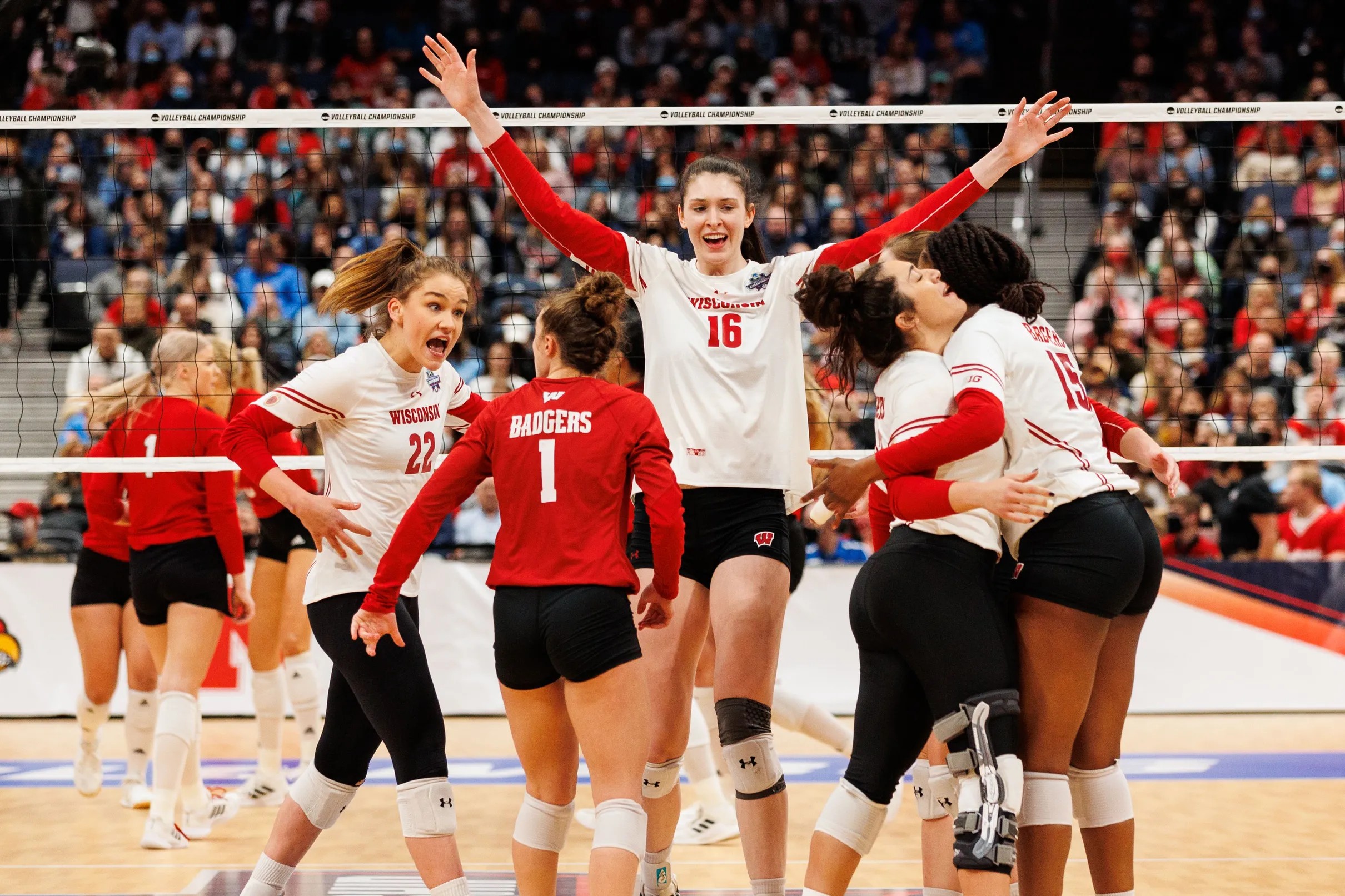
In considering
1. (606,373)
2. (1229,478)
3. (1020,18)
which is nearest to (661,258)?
(606,373)

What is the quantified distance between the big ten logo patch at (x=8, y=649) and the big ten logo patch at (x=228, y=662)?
49.8 inches

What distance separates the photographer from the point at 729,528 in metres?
4.30

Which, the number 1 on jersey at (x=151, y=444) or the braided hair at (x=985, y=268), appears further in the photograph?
the number 1 on jersey at (x=151, y=444)

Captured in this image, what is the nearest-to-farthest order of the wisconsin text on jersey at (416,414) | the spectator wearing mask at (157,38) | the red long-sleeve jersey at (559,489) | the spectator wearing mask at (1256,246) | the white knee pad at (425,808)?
the red long-sleeve jersey at (559,489)
the white knee pad at (425,808)
the wisconsin text on jersey at (416,414)
the spectator wearing mask at (1256,246)
the spectator wearing mask at (157,38)

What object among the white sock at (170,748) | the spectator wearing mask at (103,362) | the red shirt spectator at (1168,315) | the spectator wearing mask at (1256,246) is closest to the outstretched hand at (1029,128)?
the white sock at (170,748)

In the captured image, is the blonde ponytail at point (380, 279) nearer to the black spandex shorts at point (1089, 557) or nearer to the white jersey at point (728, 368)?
the white jersey at point (728, 368)

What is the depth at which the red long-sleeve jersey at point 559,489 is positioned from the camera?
370cm

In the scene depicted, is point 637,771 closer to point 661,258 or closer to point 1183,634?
point 661,258

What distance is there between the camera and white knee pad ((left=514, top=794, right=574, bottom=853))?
3.81 metres

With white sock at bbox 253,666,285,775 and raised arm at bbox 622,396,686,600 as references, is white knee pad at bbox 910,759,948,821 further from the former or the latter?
white sock at bbox 253,666,285,775

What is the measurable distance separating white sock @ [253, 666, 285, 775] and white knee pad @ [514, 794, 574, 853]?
3156mm

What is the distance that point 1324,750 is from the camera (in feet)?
26.0

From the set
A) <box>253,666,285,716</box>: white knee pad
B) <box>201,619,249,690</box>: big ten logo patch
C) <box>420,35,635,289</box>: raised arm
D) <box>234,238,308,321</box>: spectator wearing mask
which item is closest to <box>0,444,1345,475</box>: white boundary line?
<box>253,666,285,716</box>: white knee pad

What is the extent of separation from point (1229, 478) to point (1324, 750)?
8.06 ft
